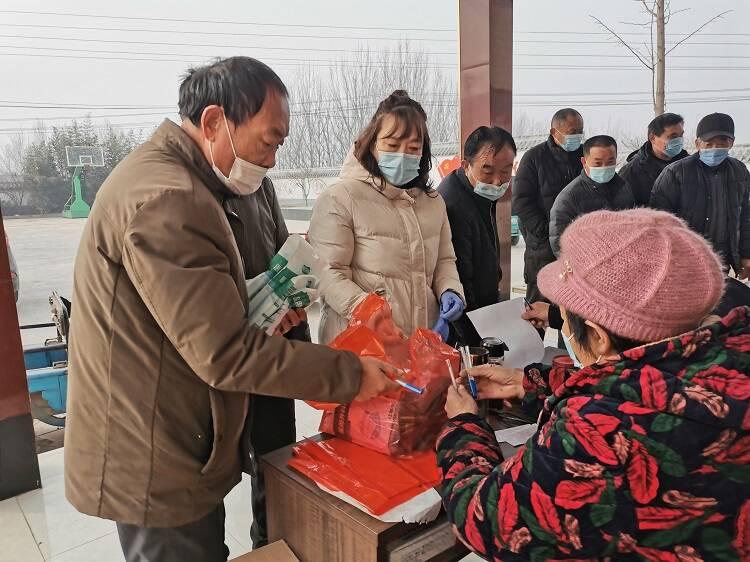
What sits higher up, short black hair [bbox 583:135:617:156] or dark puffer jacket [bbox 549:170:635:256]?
short black hair [bbox 583:135:617:156]

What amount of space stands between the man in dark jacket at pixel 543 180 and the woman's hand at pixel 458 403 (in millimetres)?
2293

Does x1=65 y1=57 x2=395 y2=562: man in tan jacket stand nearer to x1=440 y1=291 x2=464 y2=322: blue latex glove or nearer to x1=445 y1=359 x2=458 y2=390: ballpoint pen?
x1=445 y1=359 x2=458 y2=390: ballpoint pen

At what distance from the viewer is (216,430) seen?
97 centimetres

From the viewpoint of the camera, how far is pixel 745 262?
3.36m

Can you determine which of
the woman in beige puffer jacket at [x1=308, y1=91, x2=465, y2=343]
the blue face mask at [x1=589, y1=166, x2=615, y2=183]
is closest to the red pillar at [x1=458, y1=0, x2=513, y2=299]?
the blue face mask at [x1=589, y1=166, x2=615, y2=183]

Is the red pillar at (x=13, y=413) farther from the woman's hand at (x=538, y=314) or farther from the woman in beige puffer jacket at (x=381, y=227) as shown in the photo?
the woman's hand at (x=538, y=314)

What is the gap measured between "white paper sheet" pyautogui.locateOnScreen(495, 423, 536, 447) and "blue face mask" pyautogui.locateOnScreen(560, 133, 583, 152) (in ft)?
8.25

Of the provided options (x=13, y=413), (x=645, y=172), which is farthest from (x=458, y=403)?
(x=645, y=172)

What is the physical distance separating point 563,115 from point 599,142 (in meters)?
0.38

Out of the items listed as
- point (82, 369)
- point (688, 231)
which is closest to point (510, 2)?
point (688, 231)

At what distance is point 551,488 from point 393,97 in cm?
136

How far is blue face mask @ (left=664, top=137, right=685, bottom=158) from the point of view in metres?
3.49

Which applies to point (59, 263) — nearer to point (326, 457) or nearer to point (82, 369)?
point (82, 369)

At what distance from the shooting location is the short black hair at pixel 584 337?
30.1 inches
